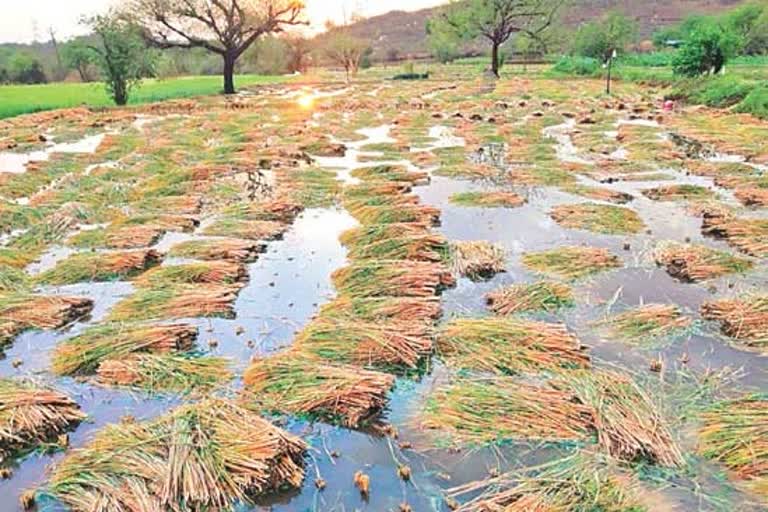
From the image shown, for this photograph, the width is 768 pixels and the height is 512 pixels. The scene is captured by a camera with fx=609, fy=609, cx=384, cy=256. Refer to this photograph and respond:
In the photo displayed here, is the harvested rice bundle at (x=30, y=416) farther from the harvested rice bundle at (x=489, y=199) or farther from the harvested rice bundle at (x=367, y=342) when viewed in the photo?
Answer: the harvested rice bundle at (x=489, y=199)

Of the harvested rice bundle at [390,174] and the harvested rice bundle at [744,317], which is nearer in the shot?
the harvested rice bundle at [744,317]

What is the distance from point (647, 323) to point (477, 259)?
246cm

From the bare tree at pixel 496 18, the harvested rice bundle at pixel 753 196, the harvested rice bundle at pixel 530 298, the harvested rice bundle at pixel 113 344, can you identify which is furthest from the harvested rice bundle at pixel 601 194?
the bare tree at pixel 496 18

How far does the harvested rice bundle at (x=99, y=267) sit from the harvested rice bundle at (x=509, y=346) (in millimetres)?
4636

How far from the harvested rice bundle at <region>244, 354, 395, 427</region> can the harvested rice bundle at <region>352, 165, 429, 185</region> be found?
838 cm

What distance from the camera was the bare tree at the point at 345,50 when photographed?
5675 centimetres

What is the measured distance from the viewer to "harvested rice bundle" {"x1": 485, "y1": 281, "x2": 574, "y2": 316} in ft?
22.6

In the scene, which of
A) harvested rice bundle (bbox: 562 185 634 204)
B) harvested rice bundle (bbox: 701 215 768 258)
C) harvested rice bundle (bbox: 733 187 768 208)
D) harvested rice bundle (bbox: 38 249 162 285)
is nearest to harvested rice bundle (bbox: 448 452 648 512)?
harvested rice bundle (bbox: 701 215 768 258)

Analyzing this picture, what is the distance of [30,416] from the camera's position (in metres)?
4.91

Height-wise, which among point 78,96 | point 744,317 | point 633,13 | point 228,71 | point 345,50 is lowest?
point 744,317

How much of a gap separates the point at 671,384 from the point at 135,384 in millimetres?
4811

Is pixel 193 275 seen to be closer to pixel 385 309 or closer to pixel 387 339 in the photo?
pixel 385 309

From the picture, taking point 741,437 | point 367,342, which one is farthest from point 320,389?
point 741,437

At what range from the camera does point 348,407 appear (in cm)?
505
